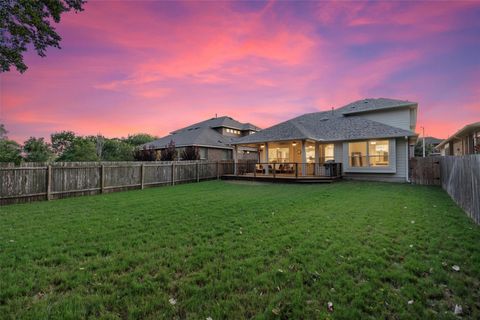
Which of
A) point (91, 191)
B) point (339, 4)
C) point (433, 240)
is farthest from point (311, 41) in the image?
point (91, 191)

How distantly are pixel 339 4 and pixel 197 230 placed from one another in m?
13.5

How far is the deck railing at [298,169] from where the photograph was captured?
15195 millimetres

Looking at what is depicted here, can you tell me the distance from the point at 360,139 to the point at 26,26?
59.8 ft

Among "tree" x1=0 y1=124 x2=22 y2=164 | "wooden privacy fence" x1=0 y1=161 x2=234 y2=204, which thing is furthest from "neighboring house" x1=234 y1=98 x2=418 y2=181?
"tree" x1=0 y1=124 x2=22 y2=164

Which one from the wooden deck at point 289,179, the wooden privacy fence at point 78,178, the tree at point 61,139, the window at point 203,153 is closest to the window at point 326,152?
the wooden deck at point 289,179

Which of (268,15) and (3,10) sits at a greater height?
(268,15)

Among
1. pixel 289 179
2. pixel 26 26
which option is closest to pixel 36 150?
pixel 26 26

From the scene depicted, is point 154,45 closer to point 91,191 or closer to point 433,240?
point 91,191

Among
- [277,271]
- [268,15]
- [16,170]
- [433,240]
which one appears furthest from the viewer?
[268,15]

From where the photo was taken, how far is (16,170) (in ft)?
27.5

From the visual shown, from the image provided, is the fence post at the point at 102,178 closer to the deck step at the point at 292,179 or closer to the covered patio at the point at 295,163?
the deck step at the point at 292,179

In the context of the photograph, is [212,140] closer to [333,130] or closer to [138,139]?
[333,130]

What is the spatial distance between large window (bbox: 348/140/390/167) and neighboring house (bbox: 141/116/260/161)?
1070 cm

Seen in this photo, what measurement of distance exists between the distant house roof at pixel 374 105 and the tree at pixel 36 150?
33.4m
